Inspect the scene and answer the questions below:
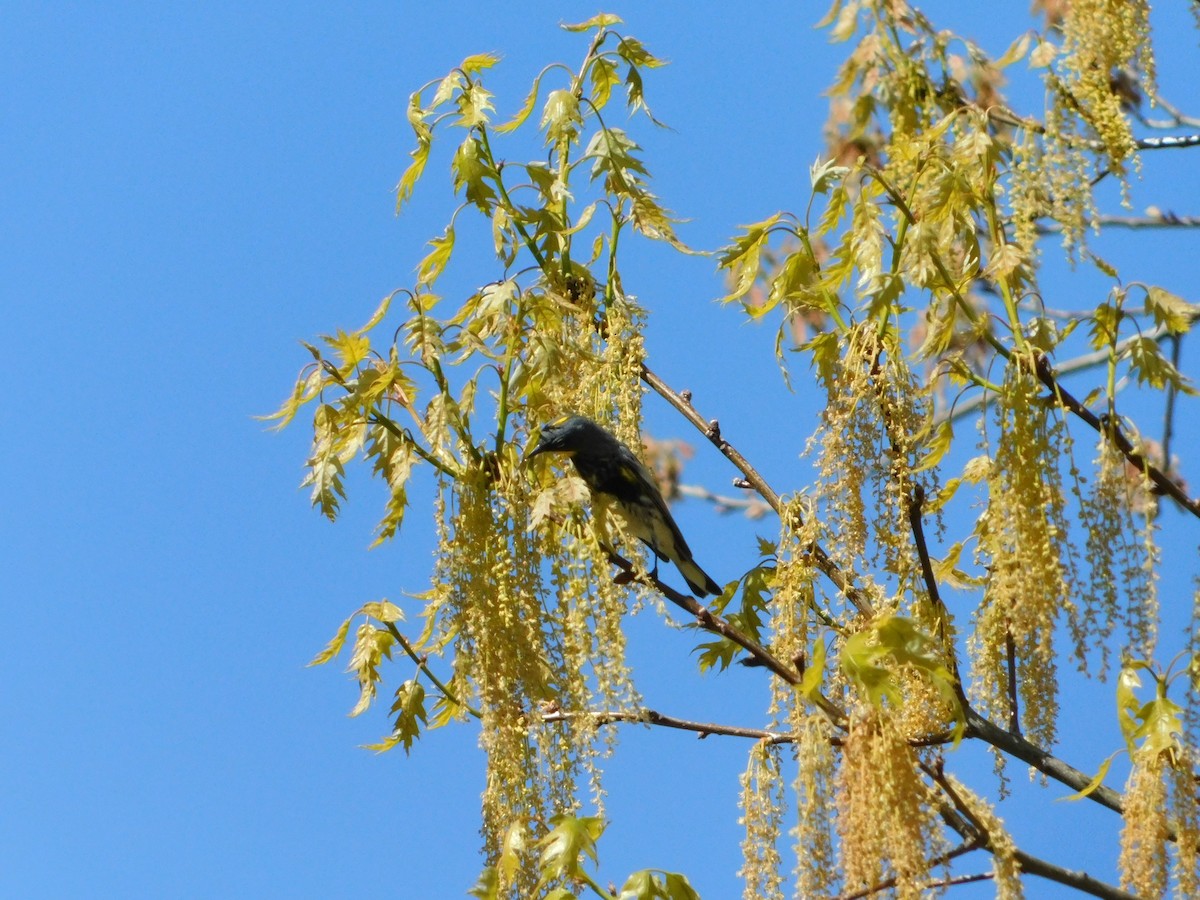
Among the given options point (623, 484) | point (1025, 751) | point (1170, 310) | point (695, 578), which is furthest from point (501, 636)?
point (695, 578)

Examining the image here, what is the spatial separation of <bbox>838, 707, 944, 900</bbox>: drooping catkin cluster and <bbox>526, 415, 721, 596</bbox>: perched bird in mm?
780

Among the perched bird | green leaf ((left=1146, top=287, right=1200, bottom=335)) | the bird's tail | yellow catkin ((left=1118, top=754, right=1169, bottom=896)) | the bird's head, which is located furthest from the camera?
the bird's tail

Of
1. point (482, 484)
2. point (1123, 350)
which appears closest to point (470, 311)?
point (482, 484)

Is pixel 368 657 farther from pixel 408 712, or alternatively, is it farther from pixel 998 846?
pixel 998 846

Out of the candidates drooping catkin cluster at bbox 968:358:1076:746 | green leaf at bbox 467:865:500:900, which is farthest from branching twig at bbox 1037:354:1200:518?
green leaf at bbox 467:865:500:900

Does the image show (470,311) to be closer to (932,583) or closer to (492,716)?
(492,716)

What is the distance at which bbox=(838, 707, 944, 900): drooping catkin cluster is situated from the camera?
7.84 feet

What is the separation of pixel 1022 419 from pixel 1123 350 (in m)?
0.37

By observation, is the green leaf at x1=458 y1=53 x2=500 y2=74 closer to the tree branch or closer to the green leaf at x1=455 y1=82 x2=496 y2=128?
the green leaf at x1=455 y1=82 x2=496 y2=128

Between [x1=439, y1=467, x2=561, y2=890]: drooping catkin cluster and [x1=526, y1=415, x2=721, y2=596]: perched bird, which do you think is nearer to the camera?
[x1=439, y1=467, x2=561, y2=890]: drooping catkin cluster

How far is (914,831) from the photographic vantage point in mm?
2438

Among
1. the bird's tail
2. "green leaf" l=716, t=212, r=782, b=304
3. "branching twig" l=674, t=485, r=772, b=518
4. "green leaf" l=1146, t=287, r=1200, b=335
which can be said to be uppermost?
"branching twig" l=674, t=485, r=772, b=518

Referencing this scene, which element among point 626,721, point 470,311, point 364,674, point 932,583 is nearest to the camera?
point 626,721

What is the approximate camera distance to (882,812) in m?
2.39
